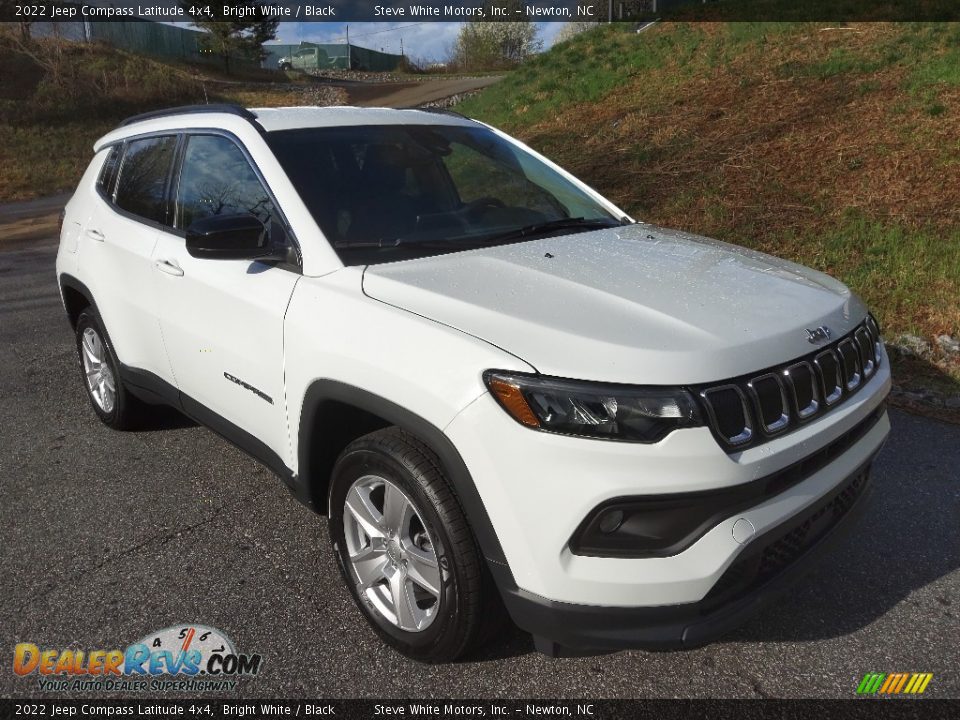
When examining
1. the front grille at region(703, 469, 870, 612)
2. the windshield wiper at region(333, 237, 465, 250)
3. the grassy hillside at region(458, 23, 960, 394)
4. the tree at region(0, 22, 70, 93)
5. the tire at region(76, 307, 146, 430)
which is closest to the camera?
the front grille at region(703, 469, 870, 612)

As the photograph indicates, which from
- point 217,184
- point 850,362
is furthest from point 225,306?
point 850,362

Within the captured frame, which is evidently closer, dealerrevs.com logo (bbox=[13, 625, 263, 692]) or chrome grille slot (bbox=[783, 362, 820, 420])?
chrome grille slot (bbox=[783, 362, 820, 420])

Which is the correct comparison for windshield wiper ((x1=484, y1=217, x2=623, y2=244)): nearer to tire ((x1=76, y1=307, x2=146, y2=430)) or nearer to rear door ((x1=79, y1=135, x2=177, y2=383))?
rear door ((x1=79, y1=135, x2=177, y2=383))

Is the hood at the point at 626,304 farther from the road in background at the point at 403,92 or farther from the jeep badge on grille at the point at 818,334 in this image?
the road in background at the point at 403,92

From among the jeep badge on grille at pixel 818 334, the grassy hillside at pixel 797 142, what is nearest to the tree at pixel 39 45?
the grassy hillside at pixel 797 142

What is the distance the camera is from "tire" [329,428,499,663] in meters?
2.32

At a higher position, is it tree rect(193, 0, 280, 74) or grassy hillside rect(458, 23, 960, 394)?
tree rect(193, 0, 280, 74)

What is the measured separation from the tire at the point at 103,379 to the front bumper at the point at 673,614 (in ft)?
9.91

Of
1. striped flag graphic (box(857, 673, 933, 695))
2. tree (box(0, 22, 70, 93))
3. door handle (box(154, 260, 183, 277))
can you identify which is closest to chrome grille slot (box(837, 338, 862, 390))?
striped flag graphic (box(857, 673, 933, 695))

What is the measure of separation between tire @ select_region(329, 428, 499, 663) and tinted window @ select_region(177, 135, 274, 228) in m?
1.14

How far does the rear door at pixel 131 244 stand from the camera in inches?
149

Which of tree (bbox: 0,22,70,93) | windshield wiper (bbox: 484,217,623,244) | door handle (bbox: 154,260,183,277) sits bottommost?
door handle (bbox: 154,260,183,277)

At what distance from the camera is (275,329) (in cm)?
288

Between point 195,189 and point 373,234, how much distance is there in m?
1.11
